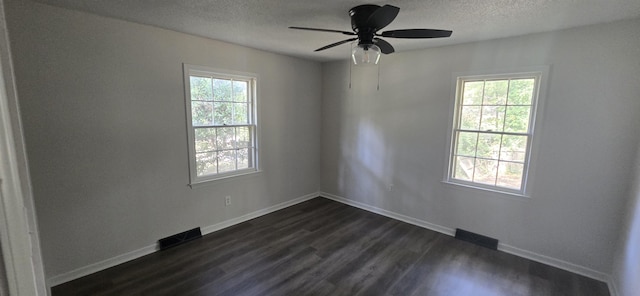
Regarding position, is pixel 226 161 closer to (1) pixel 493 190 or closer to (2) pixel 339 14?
(2) pixel 339 14

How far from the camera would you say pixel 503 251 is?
3.08 m

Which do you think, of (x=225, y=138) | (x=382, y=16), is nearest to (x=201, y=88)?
(x=225, y=138)

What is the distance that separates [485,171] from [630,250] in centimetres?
130

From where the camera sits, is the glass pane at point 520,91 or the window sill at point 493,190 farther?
the window sill at point 493,190

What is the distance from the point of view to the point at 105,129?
100 inches

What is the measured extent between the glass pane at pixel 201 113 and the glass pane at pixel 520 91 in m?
3.49

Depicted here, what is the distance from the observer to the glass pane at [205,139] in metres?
3.26

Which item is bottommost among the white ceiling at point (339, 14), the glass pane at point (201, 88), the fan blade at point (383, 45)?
the glass pane at point (201, 88)

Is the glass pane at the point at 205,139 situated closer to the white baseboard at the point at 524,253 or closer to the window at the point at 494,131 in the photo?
the white baseboard at the point at 524,253

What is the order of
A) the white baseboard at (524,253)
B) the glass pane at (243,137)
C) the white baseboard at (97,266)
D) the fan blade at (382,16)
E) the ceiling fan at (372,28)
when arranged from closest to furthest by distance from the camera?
1. the fan blade at (382,16)
2. the ceiling fan at (372,28)
3. the white baseboard at (97,266)
4. the white baseboard at (524,253)
5. the glass pane at (243,137)

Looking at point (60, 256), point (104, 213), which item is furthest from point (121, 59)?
point (60, 256)

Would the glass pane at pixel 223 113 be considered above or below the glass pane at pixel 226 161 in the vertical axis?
above

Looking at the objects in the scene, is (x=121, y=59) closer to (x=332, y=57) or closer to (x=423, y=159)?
(x=332, y=57)

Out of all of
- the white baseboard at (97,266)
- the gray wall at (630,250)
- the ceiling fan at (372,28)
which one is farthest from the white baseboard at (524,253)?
the white baseboard at (97,266)
